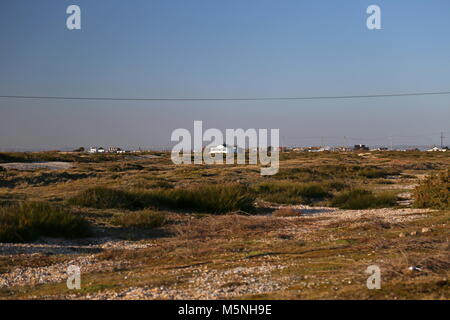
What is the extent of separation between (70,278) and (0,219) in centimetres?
518

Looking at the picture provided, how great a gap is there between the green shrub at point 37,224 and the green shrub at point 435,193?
39.8 ft

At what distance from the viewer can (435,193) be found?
57.8ft

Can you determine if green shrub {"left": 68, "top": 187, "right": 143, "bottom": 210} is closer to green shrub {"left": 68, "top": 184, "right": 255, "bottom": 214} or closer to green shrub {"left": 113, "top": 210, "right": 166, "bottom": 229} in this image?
green shrub {"left": 68, "top": 184, "right": 255, "bottom": 214}

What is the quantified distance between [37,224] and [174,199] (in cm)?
681

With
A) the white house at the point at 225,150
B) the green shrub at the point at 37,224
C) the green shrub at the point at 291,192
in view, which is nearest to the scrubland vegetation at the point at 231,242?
the green shrub at the point at 37,224

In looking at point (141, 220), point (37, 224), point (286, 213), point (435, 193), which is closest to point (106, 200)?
point (141, 220)

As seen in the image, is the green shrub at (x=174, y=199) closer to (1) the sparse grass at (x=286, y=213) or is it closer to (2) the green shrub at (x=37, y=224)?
(1) the sparse grass at (x=286, y=213)

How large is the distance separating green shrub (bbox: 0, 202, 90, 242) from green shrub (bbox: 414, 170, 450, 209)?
1213 centimetres

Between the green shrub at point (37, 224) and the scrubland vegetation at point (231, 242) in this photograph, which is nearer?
the scrubland vegetation at point (231, 242)

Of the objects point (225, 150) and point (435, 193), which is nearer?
point (435, 193)

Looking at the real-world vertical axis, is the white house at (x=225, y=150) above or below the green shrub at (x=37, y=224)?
below

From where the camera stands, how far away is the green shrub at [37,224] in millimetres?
11977

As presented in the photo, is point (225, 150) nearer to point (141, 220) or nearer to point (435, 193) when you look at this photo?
point (435, 193)
